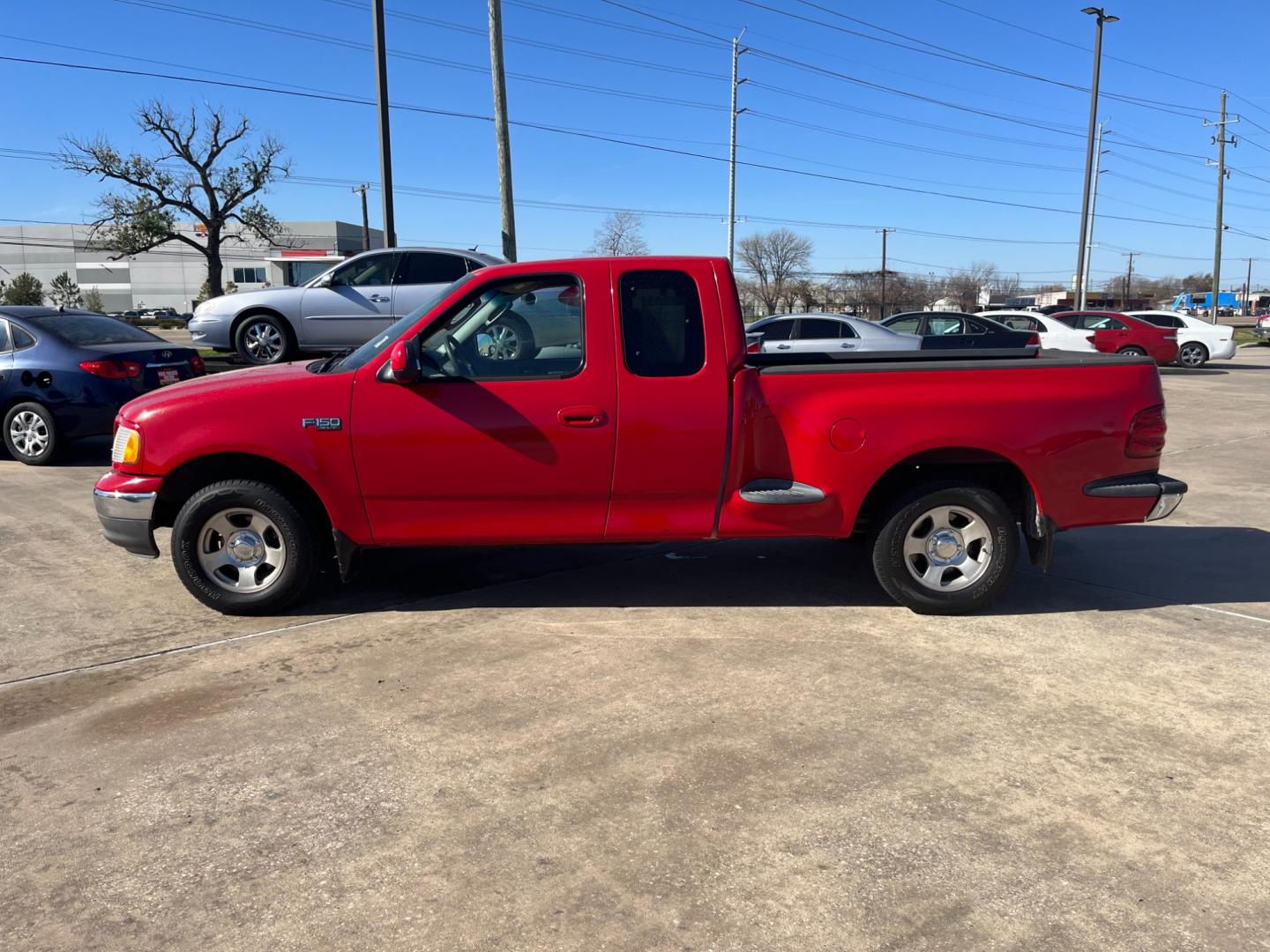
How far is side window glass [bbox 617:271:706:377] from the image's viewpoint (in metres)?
4.89

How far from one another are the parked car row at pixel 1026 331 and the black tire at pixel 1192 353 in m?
0.02

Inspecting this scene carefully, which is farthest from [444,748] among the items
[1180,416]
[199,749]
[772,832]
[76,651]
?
[1180,416]

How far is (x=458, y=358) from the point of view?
16.2 ft

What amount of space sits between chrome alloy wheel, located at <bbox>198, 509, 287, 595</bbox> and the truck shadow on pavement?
0.39m

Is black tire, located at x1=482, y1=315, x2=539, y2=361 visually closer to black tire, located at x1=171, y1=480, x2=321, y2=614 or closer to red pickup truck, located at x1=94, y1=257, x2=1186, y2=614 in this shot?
red pickup truck, located at x1=94, y1=257, x2=1186, y2=614

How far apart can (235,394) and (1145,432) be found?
477cm

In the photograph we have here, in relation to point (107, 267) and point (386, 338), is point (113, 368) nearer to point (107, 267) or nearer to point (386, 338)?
point (386, 338)

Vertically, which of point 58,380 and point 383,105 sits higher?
point 383,105

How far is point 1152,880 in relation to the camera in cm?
284

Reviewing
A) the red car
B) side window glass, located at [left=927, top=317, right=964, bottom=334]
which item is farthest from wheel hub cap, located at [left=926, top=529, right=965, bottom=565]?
the red car

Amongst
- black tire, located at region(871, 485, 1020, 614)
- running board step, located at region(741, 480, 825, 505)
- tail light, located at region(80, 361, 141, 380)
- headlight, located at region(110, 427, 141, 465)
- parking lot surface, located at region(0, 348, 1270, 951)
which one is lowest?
parking lot surface, located at region(0, 348, 1270, 951)

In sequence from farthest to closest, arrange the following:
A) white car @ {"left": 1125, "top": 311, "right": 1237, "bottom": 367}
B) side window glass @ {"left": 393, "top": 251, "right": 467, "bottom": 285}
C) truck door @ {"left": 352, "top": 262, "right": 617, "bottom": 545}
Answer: white car @ {"left": 1125, "top": 311, "right": 1237, "bottom": 367}
side window glass @ {"left": 393, "top": 251, "right": 467, "bottom": 285}
truck door @ {"left": 352, "top": 262, "right": 617, "bottom": 545}

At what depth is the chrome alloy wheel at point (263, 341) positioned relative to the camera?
12.3 meters

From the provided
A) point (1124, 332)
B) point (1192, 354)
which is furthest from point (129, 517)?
point (1192, 354)
